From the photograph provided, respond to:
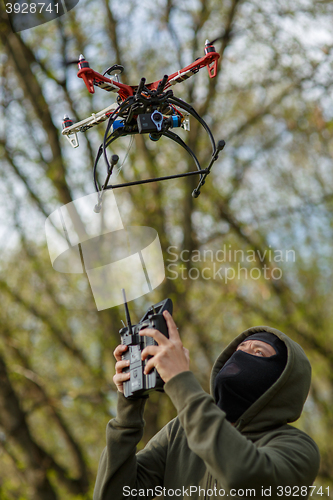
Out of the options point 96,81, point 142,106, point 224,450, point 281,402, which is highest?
point 96,81

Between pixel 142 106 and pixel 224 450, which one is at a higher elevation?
pixel 142 106

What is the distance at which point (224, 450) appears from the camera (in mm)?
1238

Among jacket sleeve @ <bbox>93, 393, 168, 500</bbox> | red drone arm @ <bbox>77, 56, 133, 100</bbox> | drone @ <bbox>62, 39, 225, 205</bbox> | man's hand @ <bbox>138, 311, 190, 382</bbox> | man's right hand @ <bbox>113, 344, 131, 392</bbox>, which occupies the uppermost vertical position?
red drone arm @ <bbox>77, 56, 133, 100</bbox>

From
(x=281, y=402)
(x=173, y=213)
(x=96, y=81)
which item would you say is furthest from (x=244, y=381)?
(x=173, y=213)

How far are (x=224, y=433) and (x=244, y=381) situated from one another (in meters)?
0.38

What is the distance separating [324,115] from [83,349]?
14.4 ft

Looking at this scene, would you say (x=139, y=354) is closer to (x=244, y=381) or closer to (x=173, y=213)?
(x=244, y=381)

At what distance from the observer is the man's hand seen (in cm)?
132

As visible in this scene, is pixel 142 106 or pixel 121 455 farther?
pixel 121 455

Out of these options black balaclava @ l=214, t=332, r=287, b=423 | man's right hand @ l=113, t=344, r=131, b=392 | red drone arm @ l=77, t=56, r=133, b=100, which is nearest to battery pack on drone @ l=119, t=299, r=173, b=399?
man's right hand @ l=113, t=344, r=131, b=392

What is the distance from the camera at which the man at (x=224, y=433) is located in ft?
4.14

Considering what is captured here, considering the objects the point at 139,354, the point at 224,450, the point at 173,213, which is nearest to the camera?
the point at 224,450

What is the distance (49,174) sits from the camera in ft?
15.8

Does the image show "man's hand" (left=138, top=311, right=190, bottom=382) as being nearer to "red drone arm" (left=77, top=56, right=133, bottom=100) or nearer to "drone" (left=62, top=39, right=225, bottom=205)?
"drone" (left=62, top=39, right=225, bottom=205)
